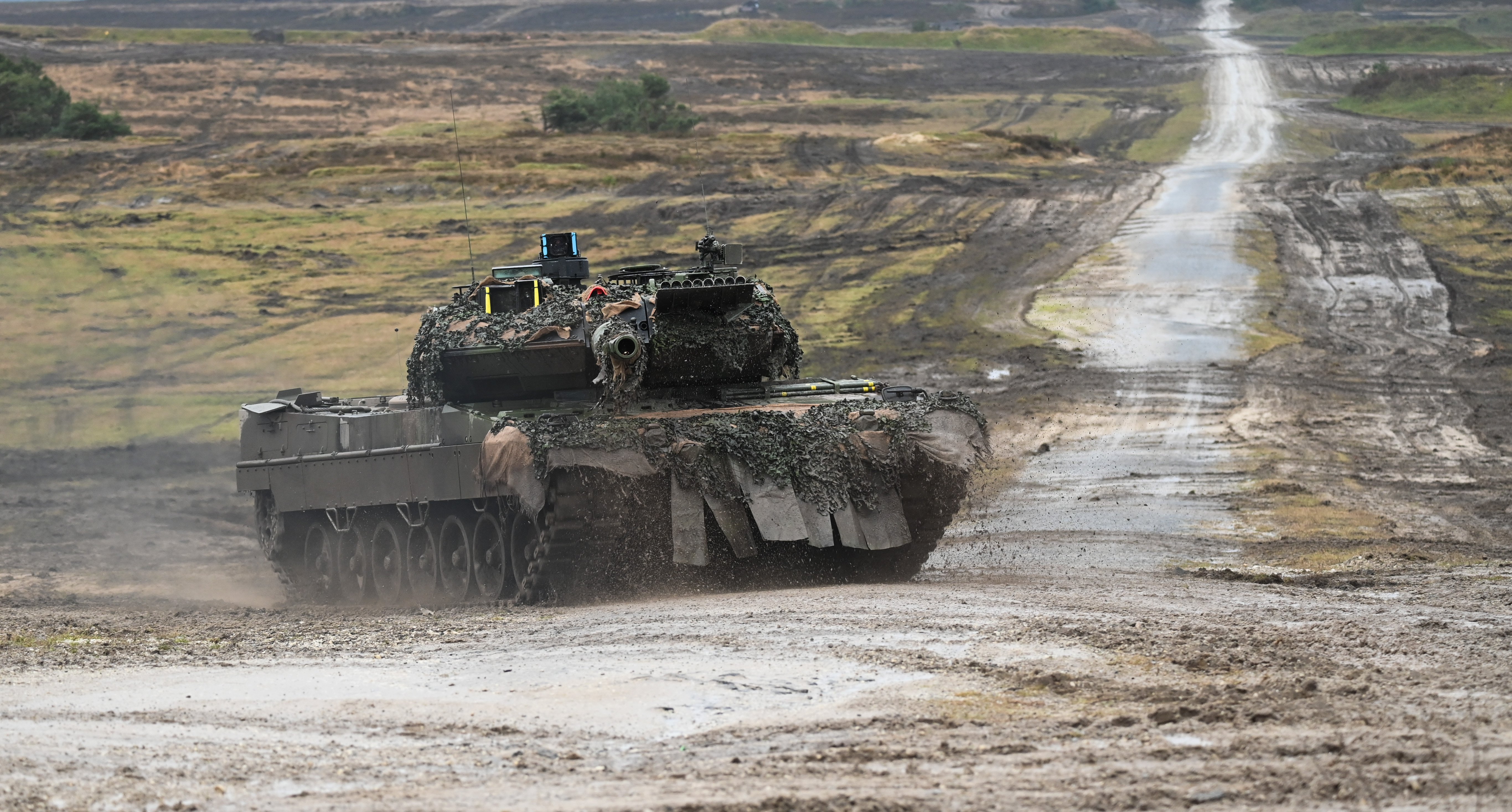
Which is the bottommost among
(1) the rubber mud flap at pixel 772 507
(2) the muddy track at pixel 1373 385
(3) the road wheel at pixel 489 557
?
(2) the muddy track at pixel 1373 385

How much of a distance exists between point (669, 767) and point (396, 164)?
40.5 meters

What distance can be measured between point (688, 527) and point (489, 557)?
2.36 metres

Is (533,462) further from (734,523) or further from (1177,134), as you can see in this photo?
(1177,134)

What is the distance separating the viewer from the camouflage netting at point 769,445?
12992mm

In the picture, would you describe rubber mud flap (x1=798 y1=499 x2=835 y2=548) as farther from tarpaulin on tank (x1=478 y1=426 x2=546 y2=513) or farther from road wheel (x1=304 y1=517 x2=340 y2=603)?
road wheel (x1=304 y1=517 x2=340 y2=603)

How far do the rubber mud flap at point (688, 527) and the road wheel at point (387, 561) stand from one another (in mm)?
4286

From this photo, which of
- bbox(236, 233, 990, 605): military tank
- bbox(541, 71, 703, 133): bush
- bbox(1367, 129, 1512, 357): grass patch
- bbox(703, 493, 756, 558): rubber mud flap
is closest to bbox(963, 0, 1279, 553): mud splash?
bbox(236, 233, 990, 605): military tank

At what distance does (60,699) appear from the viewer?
880cm

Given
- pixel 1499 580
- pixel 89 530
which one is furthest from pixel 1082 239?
pixel 1499 580

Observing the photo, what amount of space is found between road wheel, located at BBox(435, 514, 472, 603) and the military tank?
1.1 inches

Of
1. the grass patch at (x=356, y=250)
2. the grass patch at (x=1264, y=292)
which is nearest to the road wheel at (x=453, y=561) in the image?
the grass patch at (x=356, y=250)

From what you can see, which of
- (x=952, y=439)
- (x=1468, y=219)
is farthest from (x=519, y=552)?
(x=1468, y=219)

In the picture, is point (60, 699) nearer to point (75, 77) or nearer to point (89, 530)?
point (89, 530)

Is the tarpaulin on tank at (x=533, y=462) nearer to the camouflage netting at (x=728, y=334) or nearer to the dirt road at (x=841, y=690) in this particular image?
the dirt road at (x=841, y=690)
